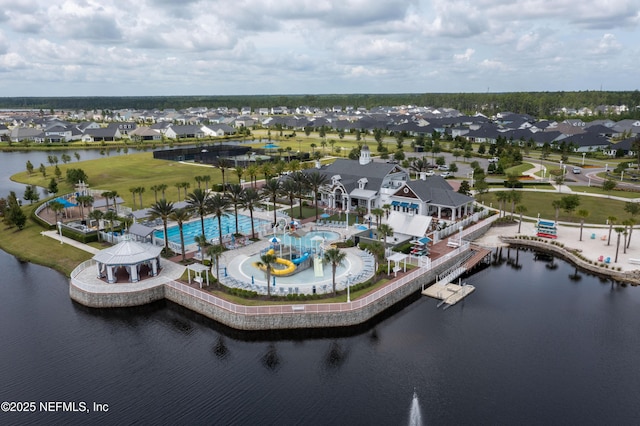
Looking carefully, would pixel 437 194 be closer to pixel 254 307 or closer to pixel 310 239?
pixel 310 239

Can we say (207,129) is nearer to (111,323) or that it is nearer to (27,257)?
(27,257)

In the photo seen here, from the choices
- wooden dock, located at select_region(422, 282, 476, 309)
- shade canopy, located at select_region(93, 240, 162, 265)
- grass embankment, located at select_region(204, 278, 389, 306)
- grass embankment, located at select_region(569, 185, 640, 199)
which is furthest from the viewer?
grass embankment, located at select_region(569, 185, 640, 199)

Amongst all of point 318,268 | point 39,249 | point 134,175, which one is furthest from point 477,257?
point 134,175

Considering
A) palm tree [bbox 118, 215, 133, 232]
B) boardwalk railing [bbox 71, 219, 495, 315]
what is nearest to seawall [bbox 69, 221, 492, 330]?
boardwalk railing [bbox 71, 219, 495, 315]

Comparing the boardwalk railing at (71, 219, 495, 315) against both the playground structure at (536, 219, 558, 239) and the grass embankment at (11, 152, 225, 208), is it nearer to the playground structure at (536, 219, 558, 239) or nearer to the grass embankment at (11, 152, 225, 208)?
the playground structure at (536, 219, 558, 239)

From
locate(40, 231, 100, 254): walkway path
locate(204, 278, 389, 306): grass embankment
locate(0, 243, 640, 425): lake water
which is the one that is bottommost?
locate(0, 243, 640, 425): lake water

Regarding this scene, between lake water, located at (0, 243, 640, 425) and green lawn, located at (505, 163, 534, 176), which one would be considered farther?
green lawn, located at (505, 163, 534, 176)

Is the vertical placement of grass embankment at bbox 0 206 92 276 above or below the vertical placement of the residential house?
below
